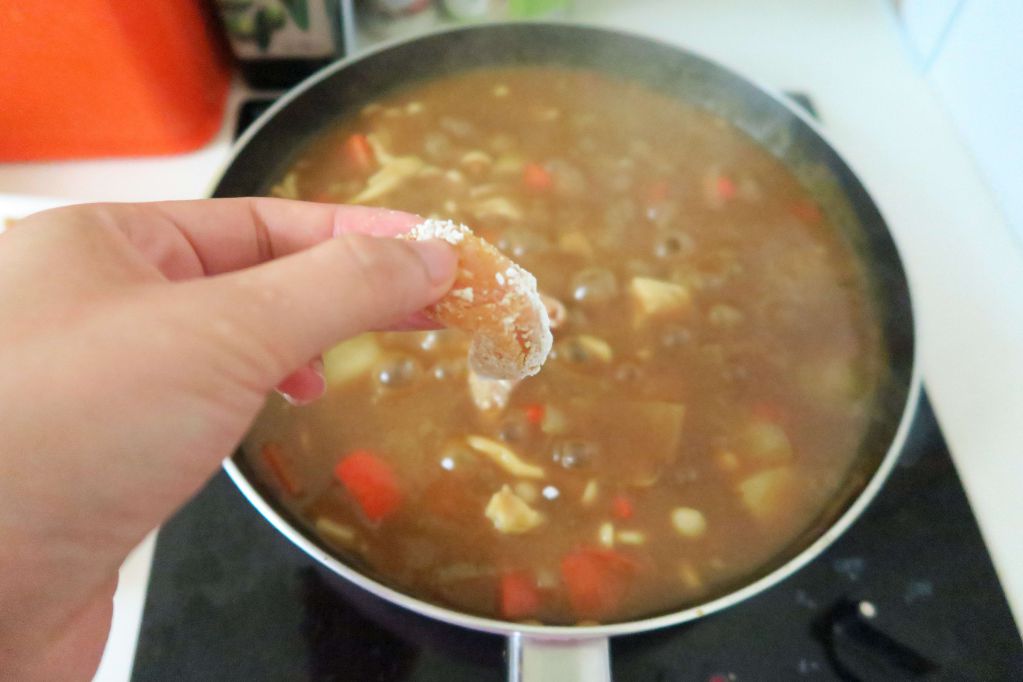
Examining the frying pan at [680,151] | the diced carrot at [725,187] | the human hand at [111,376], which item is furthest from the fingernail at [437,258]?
the diced carrot at [725,187]

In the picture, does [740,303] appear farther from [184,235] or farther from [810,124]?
[184,235]

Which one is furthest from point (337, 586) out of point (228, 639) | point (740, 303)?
point (740, 303)

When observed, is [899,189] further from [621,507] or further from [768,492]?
[621,507]

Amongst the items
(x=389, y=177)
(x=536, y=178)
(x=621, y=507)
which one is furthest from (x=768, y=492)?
(x=389, y=177)

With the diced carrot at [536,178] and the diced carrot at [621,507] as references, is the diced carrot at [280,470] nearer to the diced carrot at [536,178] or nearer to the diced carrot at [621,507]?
the diced carrot at [621,507]

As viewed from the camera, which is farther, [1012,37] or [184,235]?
[1012,37]

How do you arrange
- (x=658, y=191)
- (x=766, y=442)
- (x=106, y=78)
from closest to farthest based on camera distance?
(x=766, y=442) < (x=106, y=78) < (x=658, y=191)
